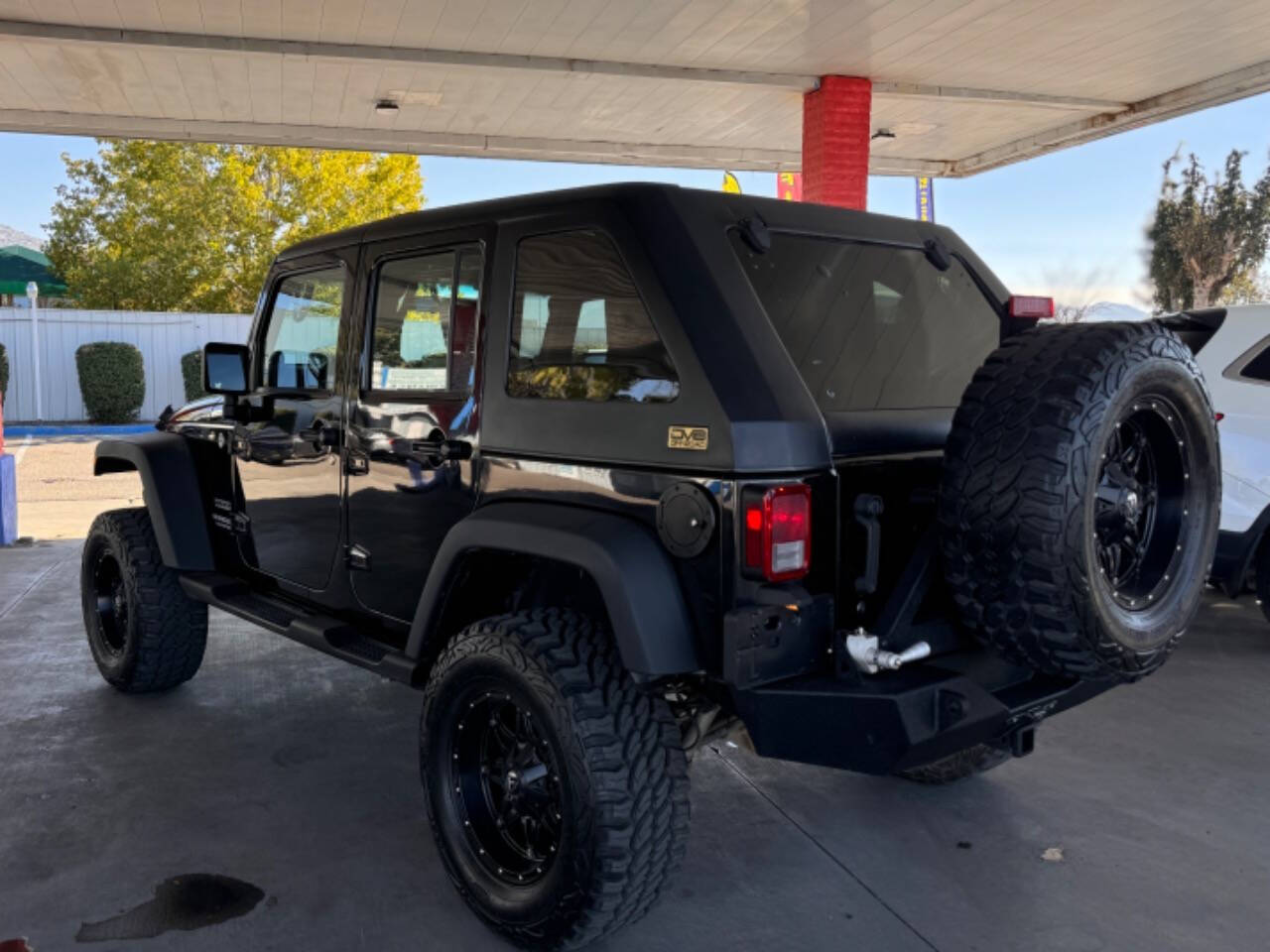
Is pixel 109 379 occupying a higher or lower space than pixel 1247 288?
lower

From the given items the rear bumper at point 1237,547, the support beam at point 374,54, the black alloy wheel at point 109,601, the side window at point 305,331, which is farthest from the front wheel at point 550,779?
the support beam at point 374,54

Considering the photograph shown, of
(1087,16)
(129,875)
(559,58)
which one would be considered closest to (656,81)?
(559,58)

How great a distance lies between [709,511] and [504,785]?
1.04 m

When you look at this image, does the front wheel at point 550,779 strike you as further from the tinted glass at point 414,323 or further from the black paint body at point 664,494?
the tinted glass at point 414,323

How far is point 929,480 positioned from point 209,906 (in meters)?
2.33

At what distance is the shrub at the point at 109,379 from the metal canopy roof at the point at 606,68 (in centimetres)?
681

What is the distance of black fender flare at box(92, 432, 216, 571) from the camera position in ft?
14.4

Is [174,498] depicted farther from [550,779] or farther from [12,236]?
[12,236]

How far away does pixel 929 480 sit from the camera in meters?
2.89

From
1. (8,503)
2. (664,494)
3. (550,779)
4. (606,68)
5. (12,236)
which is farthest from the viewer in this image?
(12,236)

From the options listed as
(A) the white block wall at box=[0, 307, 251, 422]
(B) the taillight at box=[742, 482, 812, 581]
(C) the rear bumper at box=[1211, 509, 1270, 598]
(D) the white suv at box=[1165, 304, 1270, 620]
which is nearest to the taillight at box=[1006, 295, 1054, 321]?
(B) the taillight at box=[742, 482, 812, 581]

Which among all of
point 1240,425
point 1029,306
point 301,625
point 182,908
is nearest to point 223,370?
point 301,625

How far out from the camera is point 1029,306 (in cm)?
321

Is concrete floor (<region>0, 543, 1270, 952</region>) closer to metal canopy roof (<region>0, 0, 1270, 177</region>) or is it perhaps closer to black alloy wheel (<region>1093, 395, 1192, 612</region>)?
black alloy wheel (<region>1093, 395, 1192, 612</region>)
